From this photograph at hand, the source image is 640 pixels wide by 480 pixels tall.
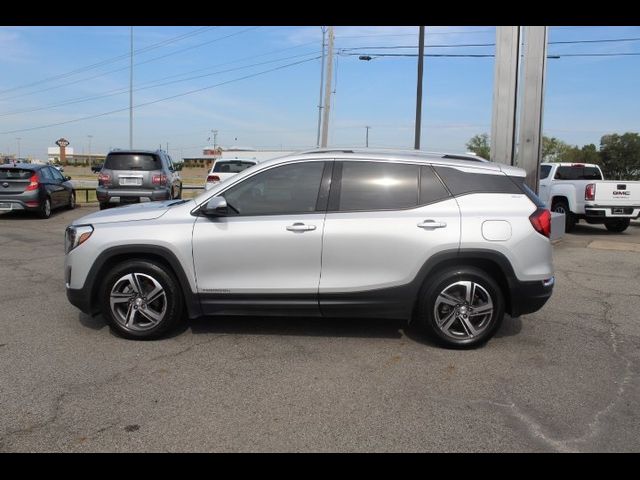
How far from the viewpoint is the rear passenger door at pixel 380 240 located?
15.3 feet

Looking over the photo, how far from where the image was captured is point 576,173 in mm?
14859

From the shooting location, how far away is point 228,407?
3652 mm

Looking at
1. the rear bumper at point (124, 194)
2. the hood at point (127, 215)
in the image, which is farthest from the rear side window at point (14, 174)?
the hood at point (127, 215)

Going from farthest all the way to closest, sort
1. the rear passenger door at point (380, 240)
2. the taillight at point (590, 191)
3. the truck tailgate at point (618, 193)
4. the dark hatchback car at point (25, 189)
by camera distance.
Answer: the dark hatchback car at point (25, 189)
the taillight at point (590, 191)
the truck tailgate at point (618, 193)
the rear passenger door at point (380, 240)

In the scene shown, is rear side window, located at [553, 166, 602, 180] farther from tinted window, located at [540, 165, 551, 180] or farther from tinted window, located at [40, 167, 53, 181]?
tinted window, located at [40, 167, 53, 181]

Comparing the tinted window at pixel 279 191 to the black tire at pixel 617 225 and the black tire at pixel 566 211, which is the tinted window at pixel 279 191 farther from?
the black tire at pixel 617 225

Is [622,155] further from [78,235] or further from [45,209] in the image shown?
[78,235]

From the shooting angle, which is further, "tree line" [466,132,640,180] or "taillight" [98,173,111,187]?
"tree line" [466,132,640,180]

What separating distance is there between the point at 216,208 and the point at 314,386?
5.69ft

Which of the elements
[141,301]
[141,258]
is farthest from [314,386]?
[141,258]

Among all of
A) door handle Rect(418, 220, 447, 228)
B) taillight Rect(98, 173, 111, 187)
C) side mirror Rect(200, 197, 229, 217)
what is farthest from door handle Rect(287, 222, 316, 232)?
taillight Rect(98, 173, 111, 187)

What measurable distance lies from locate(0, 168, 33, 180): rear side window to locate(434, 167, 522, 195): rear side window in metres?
12.5

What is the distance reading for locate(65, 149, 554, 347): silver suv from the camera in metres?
4.68
